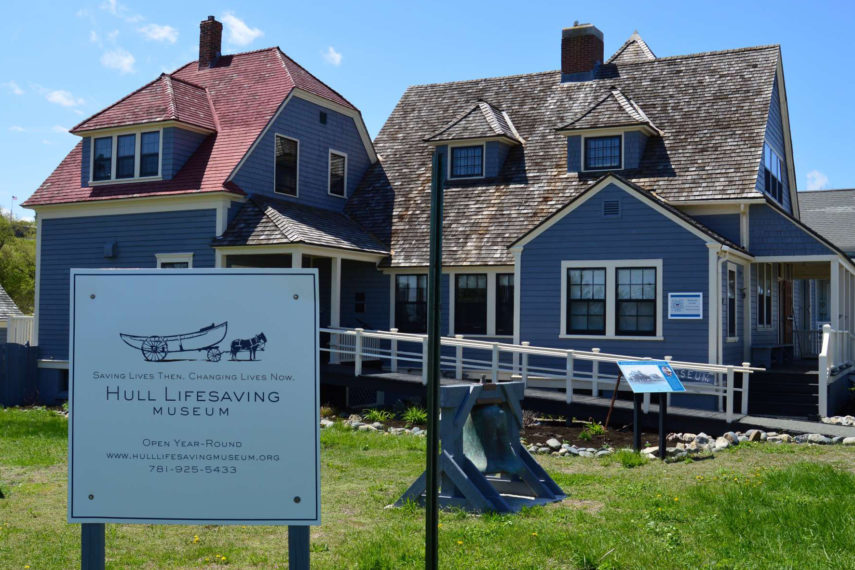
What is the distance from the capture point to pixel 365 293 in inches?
898

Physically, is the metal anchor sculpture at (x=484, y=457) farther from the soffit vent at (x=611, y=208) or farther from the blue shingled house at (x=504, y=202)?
the soffit vent at (x=611, y=208)

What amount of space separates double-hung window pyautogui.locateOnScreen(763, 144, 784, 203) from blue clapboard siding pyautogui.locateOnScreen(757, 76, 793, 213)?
7.7 inches

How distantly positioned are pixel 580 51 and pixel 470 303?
7959mm

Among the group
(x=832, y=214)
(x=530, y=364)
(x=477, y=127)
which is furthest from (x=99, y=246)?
(x=832, y=214)

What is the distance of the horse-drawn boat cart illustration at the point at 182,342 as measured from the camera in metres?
4.89

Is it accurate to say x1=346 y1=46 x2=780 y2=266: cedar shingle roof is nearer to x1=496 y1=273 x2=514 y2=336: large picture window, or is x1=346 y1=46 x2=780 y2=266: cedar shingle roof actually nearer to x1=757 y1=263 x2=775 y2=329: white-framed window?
x1=496 y1=273 x2=514 y2=336: large picture window

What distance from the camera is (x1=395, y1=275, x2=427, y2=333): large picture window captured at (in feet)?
72.2

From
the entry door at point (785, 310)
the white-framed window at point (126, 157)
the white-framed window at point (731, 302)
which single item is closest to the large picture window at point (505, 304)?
the white-framed window at point (731, 302)

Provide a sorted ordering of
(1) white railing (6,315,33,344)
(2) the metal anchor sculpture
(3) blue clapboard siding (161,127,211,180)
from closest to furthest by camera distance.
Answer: (2) the metal anchor sculpture, (3) blue clapboard siding (161,127,211,180), (1) white railing (6,315,33,344)

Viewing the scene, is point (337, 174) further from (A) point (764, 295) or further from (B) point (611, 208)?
(A) point (764, 295)

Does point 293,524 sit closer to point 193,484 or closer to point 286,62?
point 193,484

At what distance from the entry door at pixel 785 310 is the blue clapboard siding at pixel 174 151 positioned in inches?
603

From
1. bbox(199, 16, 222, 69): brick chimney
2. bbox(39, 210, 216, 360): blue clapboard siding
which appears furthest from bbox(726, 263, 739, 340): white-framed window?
bbox(199, 16, 222, 69): brick chimney

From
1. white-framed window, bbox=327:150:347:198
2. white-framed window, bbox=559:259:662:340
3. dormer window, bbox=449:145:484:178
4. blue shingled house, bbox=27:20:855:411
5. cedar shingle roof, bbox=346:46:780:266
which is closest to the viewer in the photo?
white-framed window, bbox=559:259:662:340
